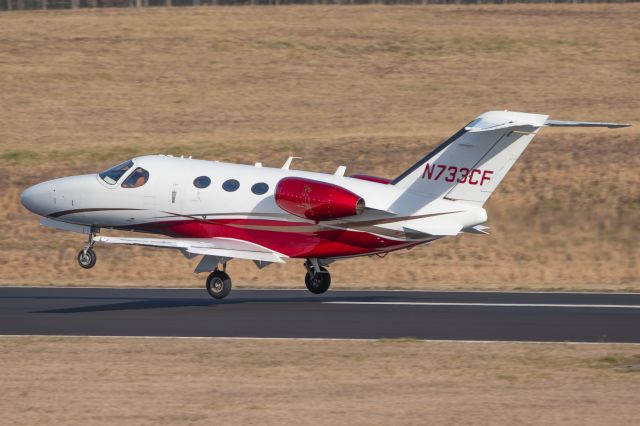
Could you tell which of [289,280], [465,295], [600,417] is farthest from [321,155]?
[600,417]

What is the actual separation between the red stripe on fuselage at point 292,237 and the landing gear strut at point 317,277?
4.22 ft

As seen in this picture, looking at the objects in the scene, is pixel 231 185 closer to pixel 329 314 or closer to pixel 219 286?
pixel 219 286

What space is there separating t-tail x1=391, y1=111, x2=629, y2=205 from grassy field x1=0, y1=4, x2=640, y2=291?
6.62 m

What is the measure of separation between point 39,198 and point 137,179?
260cm

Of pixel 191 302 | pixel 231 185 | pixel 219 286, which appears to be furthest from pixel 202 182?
pixel 191 302

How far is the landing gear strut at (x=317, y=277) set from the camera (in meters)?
29.9

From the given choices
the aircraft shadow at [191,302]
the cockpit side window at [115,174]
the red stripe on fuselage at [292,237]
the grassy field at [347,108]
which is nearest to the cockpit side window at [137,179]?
the cockpit side window at [115,174]

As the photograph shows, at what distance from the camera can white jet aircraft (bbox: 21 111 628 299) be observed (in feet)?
88.6

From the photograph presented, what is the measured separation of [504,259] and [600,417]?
2263 cm

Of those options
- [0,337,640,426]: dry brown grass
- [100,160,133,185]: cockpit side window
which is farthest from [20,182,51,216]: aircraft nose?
[0,337,640,426]: dry brown grass

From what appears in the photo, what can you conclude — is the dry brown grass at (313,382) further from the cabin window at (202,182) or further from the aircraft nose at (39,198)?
the aircraft nose at (39,198)

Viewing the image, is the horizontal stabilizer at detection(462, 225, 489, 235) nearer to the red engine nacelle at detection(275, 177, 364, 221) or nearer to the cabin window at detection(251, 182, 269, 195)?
the red engine nacelle at detection(275, 177, 364, 221)

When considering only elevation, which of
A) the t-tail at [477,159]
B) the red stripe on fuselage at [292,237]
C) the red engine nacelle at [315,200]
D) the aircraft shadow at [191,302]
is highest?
→ the t-tail at [477,159]

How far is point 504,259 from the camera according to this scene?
3778 centimetres
